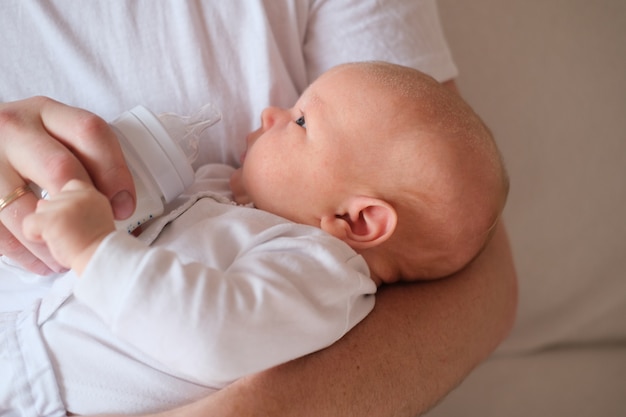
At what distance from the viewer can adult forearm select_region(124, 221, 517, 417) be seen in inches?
29.3

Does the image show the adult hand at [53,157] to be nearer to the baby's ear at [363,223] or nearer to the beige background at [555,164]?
the baby's ear at [363,223]

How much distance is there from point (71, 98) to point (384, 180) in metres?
0.54

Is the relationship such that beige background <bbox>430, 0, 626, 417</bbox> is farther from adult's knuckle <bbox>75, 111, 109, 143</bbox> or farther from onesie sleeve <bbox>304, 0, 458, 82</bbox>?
adult's knuckle <bbox>75, 111, 109, 143</bbox>

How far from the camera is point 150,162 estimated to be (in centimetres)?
77

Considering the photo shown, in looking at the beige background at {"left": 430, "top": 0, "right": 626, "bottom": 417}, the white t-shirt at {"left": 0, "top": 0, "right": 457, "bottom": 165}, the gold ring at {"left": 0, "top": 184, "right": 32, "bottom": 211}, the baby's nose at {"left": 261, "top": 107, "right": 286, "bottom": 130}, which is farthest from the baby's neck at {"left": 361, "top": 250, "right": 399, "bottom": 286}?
the beige background at {"left": 430, "top": 0, "right": 626, "bottom": 417}

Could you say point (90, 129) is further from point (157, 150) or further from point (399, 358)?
point (399, 358)

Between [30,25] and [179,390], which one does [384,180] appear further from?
[30,25]

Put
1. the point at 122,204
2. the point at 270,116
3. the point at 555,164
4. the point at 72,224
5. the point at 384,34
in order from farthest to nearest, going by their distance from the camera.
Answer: the point at 555,164 → the point at 384,34 → the point at 270,116 → the point at 122,204 → the point at 72,224

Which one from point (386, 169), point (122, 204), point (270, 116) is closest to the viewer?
point (122, 204)

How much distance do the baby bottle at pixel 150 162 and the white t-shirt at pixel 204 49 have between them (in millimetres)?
228

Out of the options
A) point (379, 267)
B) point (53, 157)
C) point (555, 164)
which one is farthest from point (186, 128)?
point (555, 164)

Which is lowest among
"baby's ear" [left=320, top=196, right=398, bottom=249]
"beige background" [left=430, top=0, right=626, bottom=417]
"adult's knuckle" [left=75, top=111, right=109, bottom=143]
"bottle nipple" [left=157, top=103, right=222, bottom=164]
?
"beige background" [left=430, top=0, right=626, bottom=417]

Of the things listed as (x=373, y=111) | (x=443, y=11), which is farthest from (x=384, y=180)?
(x=443, y=11)

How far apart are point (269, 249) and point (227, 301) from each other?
0.39 ft
